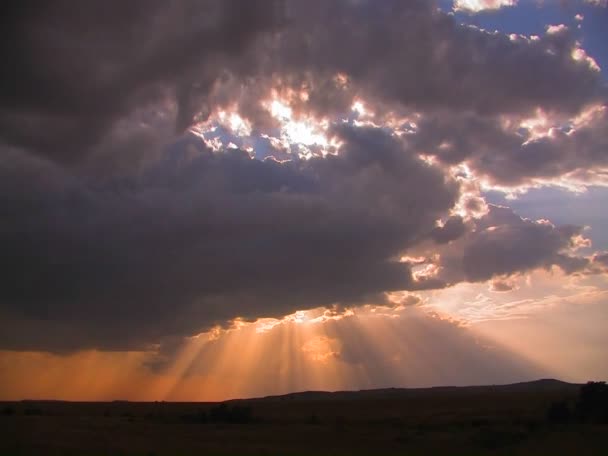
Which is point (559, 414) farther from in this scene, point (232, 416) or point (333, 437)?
point (232, 416)

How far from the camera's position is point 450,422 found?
54.8 metres

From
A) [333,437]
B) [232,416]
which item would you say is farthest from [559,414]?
[232,416]

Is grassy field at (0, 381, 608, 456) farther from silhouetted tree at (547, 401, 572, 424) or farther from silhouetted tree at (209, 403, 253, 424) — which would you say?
silhouetted tree at (209, 403, 253, 424)

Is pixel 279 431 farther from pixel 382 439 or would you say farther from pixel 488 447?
pixel 488 447

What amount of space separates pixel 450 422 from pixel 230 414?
2447 cm

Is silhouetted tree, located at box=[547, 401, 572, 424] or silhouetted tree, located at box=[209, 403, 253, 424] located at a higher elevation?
silhouetted tree, located at box=[209, 403, 253, 424]

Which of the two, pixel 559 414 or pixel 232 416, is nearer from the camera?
pixel 559 414

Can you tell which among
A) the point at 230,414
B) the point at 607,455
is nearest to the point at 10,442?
the point at 230,414

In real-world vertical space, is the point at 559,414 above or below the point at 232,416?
below

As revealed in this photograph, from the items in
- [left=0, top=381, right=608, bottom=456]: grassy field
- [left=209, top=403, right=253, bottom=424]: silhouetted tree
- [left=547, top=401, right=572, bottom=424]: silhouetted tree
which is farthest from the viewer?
[left=209, top=403, right=253, bottom=424]: silhouetted tree

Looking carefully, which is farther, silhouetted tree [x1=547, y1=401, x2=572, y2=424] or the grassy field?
silhouetted tree [x1=547, y1=401, x2=572, y2=424]

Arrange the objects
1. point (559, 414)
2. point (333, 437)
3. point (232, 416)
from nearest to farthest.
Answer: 1. point (333, 437)
2. point (559, 414)
3. point (232, 416)

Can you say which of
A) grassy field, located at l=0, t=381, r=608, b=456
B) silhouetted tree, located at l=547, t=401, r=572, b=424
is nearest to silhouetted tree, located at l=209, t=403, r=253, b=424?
grassy field, located at l=0, t=381, r=608, b=456

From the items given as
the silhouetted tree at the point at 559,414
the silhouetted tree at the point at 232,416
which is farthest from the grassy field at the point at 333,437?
the silhouetted tree at the point at 232,416
